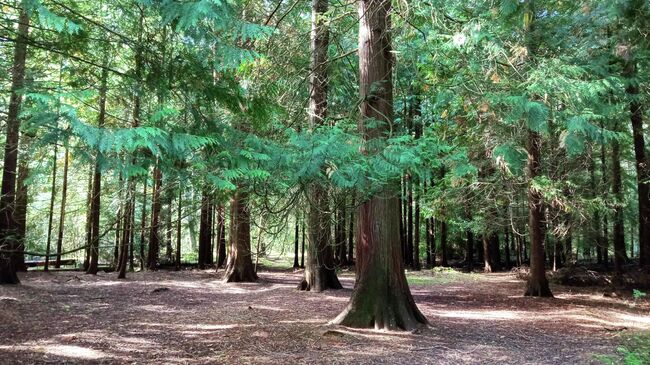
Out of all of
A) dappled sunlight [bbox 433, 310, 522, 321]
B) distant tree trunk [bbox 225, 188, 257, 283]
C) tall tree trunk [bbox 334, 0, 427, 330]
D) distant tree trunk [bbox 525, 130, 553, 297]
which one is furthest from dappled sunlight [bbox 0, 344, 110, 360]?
distant tree trunk [bbox 525, 130, 553, 297]

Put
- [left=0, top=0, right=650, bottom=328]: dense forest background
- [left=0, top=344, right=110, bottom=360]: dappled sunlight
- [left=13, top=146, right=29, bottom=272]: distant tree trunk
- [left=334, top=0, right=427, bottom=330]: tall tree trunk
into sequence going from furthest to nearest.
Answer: [left=13, top=146, right=29, bottom=272]: distant tree trunk < [left=334, top=0, right=427, bottom=330]: tall tree trunk < [left=0, top=344, right=110, bottom=360]: dappled sunlight < [left=0, top=0, right=650, bottom=328]: dense forest background

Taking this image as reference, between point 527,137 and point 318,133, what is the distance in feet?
27.6

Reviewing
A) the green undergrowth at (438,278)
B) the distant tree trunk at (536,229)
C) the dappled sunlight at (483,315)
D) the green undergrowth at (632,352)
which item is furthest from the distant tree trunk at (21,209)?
the green undergrowth at (438,278)

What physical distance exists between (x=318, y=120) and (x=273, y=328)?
5.37 meters

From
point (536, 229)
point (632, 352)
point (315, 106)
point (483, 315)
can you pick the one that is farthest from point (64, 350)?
point (536, 229)

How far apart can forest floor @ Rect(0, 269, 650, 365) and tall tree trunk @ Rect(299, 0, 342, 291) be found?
668mm

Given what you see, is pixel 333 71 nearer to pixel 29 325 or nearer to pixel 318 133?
pixel 318 133

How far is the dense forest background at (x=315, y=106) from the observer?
4.48m

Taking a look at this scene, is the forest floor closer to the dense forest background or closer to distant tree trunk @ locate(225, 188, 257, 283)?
the dense forest background

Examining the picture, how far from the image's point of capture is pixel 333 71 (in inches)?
397

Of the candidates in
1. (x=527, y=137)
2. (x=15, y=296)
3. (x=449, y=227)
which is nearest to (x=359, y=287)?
(x=527, y=137)

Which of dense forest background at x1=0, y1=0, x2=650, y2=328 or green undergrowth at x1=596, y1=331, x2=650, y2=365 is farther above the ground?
dense forest background at x1=0, y1=0, x2=650, y2=328

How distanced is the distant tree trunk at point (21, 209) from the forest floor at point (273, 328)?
1365 millimetres

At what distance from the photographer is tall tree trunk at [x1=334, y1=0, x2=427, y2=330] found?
24.0ft
